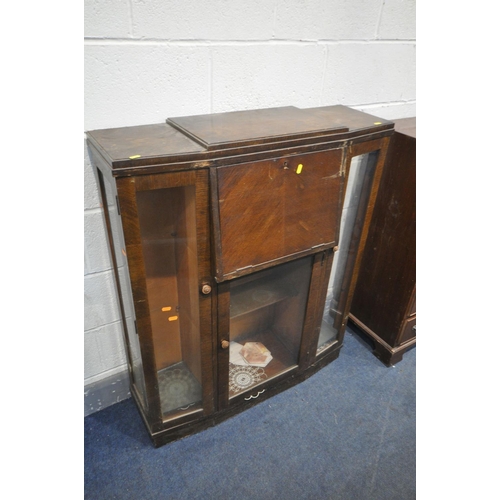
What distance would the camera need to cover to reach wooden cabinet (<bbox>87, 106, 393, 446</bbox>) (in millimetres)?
938

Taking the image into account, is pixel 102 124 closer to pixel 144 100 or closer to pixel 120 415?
pixel 144 100

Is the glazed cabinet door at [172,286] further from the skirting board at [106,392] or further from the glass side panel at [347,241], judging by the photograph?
the glass side panel at [347,241]

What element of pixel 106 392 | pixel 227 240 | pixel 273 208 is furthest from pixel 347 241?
pixel 106 392

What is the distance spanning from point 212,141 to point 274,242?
1.12 ft

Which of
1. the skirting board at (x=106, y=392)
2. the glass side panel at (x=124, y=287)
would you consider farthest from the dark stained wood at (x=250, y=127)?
the skirting board at (x=106, y=392)

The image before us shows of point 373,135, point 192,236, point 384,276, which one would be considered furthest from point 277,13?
point 384,276

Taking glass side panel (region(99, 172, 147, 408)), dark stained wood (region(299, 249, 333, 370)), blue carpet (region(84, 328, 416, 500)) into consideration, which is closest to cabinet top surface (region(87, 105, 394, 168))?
glass side panel (region(99, 172, 147, 408))

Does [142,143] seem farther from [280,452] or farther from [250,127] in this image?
[280,452]

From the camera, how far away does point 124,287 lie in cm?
118

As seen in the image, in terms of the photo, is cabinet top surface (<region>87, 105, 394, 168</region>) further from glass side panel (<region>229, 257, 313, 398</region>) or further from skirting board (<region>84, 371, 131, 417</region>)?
skirting board (<region>84, 371, 131, 417</region>)

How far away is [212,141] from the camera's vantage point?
3.05ft

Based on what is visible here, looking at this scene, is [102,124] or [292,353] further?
[292,353]

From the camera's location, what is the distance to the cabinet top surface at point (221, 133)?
2.92ft

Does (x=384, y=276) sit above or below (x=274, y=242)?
below
